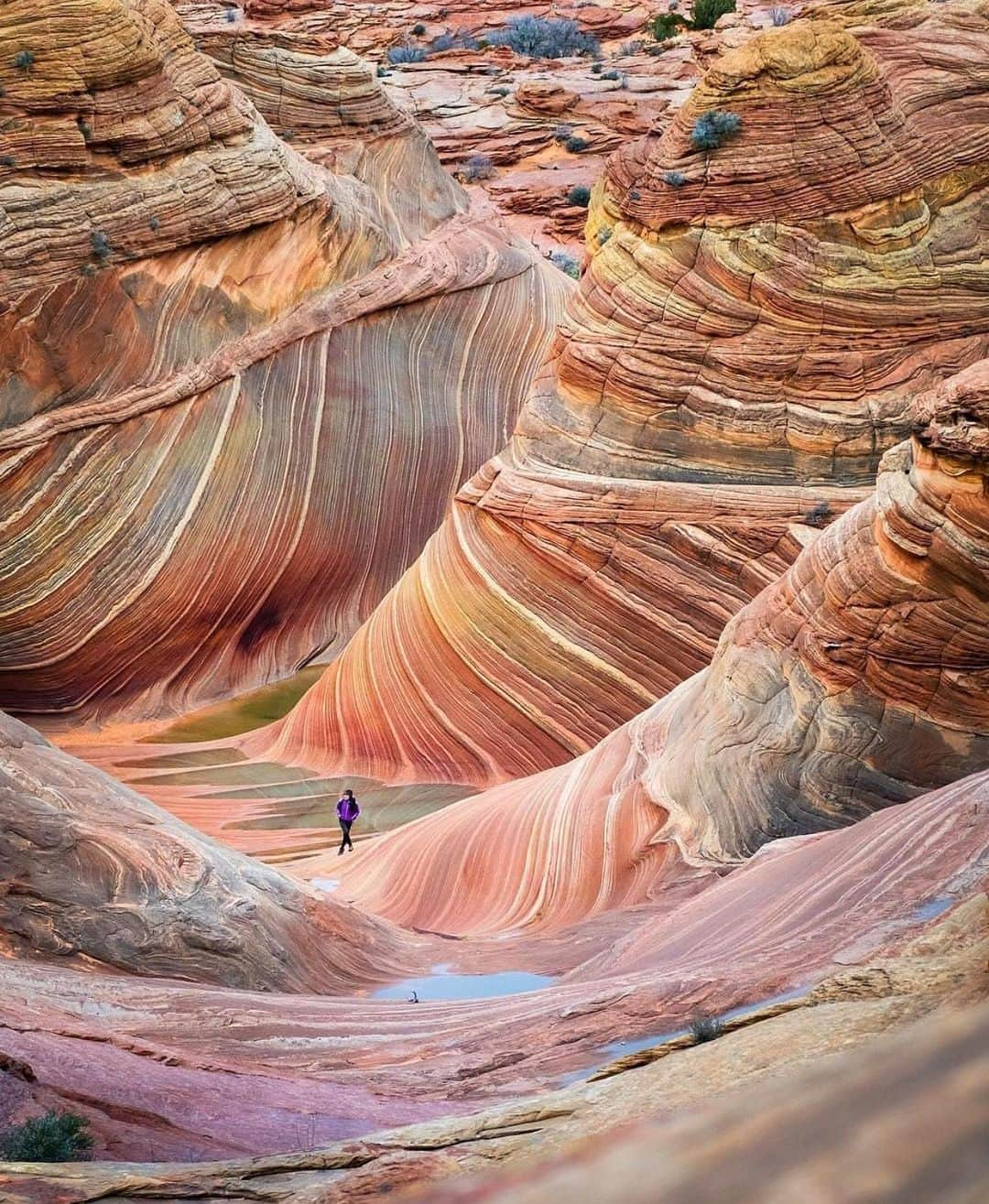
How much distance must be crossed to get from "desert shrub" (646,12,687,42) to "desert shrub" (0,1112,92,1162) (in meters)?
42.0

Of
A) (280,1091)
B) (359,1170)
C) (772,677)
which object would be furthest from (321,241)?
(359,1170)

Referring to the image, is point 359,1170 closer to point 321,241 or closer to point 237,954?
point 237,954

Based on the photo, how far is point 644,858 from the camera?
36.7 feet

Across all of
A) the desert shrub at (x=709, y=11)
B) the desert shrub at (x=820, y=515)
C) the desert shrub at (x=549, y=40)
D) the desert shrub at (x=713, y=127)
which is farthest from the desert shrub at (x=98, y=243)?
the desert shrub at (x=709, y=11)

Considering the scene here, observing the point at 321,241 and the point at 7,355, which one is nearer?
the point at 7,355

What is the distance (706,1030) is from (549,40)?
43403 millimetres

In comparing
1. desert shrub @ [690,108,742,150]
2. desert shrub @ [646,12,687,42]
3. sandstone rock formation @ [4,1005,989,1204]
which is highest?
sandstone rock formation @ [4,1005,989,1204]

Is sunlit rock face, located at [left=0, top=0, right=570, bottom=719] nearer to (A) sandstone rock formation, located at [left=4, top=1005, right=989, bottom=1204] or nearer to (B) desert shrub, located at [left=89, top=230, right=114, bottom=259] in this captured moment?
(B) desert shrub, located at [left=89, top=230, right=114, bottom=259]

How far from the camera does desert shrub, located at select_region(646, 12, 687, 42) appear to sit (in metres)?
43.1

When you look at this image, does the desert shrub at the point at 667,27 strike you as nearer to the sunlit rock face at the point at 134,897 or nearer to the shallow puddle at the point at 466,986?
the sunlit rock face at the point at 134,897

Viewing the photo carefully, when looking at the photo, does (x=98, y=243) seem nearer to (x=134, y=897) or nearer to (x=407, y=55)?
(x=134, y=897)

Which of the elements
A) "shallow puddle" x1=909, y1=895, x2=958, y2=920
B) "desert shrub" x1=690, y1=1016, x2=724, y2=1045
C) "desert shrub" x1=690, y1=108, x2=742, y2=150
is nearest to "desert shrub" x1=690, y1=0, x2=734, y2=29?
"desert shrub" x1=690, y1=108, x2=742, y2=150

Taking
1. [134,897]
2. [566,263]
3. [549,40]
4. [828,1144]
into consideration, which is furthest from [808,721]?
[549,40]

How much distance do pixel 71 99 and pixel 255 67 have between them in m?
5.45
